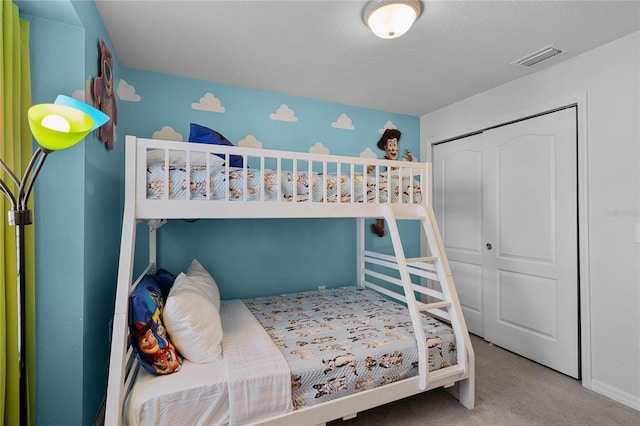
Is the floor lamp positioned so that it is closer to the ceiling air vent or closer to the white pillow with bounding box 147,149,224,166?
the white pillow with bounding box 147,149,224,166

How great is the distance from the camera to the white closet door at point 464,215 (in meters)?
3.04

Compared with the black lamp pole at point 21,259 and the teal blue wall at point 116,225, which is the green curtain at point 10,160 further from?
the black lamp pole at point 21,259

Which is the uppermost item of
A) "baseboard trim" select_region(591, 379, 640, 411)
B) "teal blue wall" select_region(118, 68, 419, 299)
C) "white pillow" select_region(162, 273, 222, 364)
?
"teal blue wall" select_region(118, 68, 419, 299)

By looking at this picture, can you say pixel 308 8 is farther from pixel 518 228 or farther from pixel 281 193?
pixel 518 228

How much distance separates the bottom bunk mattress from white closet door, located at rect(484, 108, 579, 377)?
111 centimetres

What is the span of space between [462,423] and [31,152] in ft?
8.61

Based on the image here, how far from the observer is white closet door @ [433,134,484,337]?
304 cm

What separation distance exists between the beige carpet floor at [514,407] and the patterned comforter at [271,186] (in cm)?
132

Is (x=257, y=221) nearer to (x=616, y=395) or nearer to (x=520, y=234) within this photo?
(x=520, y=234)

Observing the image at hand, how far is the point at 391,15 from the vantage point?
1.65 metres

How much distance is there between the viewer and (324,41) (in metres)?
2.04

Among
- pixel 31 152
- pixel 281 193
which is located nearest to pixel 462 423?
pixel 281 193

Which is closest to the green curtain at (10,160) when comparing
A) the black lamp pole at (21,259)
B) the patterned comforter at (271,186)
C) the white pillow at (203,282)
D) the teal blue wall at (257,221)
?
the black lamp pole at (21,259)

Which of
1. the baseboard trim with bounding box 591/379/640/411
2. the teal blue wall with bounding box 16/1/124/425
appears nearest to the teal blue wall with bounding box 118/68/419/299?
the teal blue wall with bounding box 16/1/124/425
